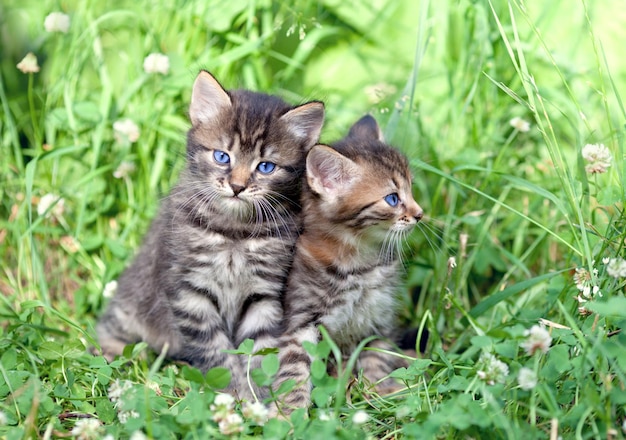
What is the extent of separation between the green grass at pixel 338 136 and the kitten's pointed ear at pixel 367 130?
0.19 meters

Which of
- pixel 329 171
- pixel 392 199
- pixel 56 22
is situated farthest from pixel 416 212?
pixel 56 22

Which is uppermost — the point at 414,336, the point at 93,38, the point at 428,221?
the point at 93,38

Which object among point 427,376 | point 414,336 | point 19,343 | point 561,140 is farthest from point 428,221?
point 19,343

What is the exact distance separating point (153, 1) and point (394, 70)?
5.37 ft

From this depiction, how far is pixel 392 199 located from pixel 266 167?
21.9 inches

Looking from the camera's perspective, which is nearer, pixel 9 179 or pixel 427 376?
pixel 427 376

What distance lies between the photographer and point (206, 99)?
3.23 metres

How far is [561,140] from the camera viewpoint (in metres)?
4.67

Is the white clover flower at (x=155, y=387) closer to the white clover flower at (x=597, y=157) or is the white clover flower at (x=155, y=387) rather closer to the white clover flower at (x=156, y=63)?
the white clover flower at (x=156, y=63)

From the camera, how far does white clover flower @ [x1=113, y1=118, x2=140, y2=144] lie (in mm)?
4066

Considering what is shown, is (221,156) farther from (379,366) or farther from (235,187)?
(379,366)

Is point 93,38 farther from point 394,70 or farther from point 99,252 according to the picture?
point 394,70

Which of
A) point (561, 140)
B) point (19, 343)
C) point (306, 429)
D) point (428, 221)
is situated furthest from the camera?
point (561, 140)

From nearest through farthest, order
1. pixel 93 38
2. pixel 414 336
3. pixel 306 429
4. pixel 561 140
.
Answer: pixel 306 429, pixel 414 336, pixel 93 38, pixel 561 140
